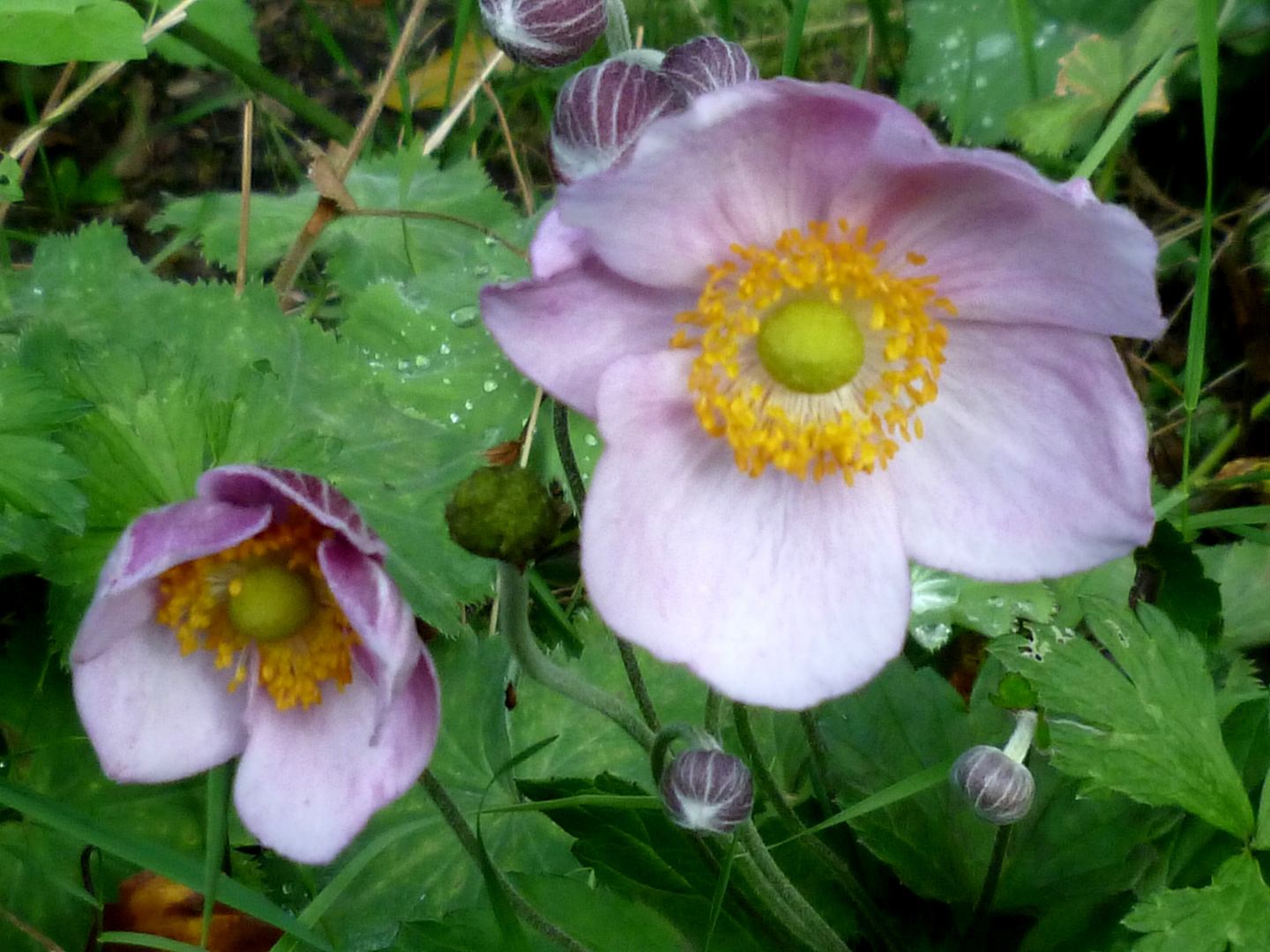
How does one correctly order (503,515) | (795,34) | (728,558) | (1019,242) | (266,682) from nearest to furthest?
(503,515)
(1019,242)
(728,558)
(266,682)
(795,34)

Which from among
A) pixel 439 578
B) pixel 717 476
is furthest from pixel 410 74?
pixel 717 476

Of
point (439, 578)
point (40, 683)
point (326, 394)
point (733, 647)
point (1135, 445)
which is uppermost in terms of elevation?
point (1135, 445)

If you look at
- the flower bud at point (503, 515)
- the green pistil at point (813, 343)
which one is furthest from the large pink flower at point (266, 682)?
the green pistil at point (813, 343)

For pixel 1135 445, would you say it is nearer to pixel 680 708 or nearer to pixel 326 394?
pixel 680 708

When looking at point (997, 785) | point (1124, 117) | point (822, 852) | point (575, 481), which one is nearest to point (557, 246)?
point (575, 481)

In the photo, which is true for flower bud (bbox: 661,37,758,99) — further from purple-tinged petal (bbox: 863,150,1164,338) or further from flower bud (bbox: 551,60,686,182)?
purple-tinged petal (bbox: 863,150,1164,338)

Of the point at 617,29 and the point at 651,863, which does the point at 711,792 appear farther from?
the point at 617,29

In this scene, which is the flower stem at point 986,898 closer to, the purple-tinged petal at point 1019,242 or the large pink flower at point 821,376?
the large pink flower at point 821,376
